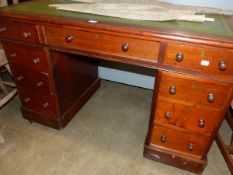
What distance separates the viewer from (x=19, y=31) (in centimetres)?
118

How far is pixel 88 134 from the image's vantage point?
5.07 ft

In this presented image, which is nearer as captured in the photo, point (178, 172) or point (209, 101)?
point (209, 101)

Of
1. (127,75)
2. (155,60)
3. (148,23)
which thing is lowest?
(127,75)

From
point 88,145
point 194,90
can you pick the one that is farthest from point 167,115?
point 88,145

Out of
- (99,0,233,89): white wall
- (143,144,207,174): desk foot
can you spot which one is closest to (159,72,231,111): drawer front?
(143,144,207,174): desk foot

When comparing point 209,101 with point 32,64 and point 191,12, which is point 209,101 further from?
point 32,64

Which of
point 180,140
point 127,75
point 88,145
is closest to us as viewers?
point 180,140

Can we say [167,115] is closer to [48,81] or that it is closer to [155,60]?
[155,60]

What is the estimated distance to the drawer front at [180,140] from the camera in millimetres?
1138

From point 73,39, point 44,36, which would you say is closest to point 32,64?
point 44,36

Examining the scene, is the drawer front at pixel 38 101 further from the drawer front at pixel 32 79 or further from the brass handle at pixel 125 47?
the brass handle at pixel 125 47

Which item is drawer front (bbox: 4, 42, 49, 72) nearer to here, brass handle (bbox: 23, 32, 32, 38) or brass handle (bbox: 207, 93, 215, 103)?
brass handle (bbox: 23, 32, 32, 38)

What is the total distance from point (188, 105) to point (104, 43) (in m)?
0.54

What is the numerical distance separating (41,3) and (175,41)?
1009 mm
